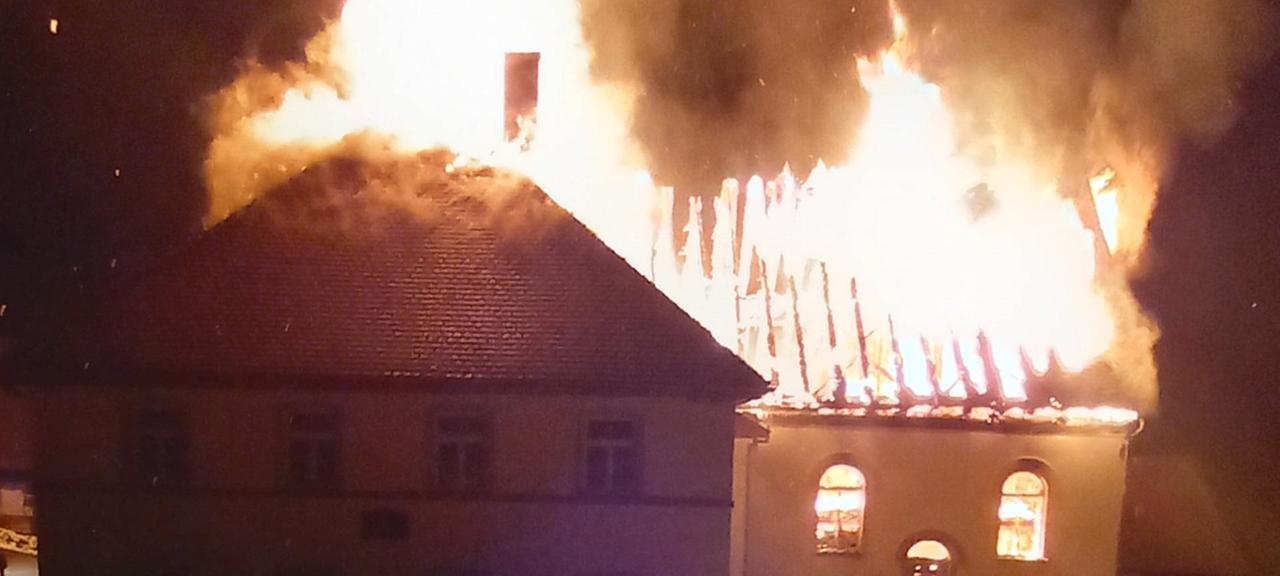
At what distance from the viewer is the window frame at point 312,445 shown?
Result: 14555 mm

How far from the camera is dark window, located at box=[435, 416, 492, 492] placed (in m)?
14.6

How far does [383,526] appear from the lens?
14703 mm

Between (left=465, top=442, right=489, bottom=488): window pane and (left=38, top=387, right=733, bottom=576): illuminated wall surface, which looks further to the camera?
(left=465, top=442, right=489, bottom=488): window pane

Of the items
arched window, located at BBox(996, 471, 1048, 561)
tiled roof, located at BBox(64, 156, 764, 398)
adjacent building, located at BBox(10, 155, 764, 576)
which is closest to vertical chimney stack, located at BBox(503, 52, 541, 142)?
tiled roof, located at BBox(64, 156, 764, 398)

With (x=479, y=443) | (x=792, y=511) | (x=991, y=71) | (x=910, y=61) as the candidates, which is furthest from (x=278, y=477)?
(x=991, y=71)

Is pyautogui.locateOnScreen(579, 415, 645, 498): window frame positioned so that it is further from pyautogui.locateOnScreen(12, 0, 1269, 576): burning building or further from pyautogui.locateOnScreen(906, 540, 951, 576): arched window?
pyautogui.locateOnScreen(906, 540, 951, 576): arched window

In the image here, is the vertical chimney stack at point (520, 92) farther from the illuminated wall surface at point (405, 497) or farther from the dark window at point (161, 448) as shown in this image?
the dark window at point (161, 448)

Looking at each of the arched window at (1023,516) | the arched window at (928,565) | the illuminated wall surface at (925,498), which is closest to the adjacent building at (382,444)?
the illuminated wall surface at (925,498)

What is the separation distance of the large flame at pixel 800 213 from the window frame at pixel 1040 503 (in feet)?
5.05

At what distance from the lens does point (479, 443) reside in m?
14.7

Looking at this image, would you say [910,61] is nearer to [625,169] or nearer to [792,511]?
[625,169]

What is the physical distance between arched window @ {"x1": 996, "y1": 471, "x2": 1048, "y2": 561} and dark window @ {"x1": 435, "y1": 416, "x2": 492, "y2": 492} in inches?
370

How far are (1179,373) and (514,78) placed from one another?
58.5 feet

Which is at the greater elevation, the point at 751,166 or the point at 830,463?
the point at 751,166
